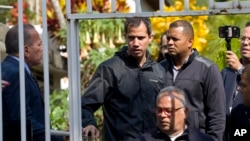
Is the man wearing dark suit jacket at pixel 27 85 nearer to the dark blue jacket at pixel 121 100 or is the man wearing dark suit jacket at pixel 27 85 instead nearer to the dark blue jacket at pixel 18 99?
the dark blue jacket at pixel 18 99

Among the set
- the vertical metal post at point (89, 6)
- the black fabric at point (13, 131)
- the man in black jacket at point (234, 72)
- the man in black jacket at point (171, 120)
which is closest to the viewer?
the vertical metal post at point (89, 6)

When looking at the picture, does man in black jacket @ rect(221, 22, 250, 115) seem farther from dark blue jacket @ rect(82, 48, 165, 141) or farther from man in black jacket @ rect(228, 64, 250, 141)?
dark blue jacket @ rect(82, 48, 165, 141)

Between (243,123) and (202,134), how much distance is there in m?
0.40

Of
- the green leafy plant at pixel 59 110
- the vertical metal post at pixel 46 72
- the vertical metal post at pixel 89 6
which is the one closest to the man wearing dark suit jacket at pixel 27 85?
the vertical metal post at pixel 46 72

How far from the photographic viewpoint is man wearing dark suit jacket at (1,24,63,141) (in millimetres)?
7215

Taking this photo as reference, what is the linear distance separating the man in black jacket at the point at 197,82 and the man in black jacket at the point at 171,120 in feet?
1.32

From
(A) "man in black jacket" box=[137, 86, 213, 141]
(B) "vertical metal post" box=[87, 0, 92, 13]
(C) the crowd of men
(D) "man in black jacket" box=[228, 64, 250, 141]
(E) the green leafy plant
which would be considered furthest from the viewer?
(E) the green leafy plant

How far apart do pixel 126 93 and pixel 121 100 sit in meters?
0.06

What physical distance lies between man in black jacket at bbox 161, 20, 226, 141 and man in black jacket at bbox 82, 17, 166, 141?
214mm

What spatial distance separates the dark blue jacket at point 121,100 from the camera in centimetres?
773

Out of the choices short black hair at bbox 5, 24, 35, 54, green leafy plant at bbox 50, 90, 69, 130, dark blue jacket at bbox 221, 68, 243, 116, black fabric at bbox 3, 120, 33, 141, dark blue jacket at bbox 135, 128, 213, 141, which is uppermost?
short black hair at bbox 5, 24, 35, 54

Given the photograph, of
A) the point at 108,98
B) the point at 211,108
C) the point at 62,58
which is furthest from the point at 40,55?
the point at 62,58

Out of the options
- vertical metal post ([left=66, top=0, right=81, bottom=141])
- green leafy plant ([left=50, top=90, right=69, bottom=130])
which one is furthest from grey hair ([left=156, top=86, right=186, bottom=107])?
green leafy plant ([left=50, top=90, right=69, bottom=130])

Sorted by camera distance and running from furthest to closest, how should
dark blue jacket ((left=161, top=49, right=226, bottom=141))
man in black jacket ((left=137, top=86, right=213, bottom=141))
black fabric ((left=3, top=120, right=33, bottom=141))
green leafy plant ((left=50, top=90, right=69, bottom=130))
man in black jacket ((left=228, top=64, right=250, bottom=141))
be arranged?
green leafy plant ((left=50, top=90, right=69, bottom=130)) < dark blue jacket ((left=161, top=49, right=226, bottom=141)) < man in black jacket ((left=228, top=64, right=250, bottom=141)) < man in black jacket ((left=137, top=86, right=213, bottom=141)) < black fabric ((left=3, top=120, right=33, bottom=141))
